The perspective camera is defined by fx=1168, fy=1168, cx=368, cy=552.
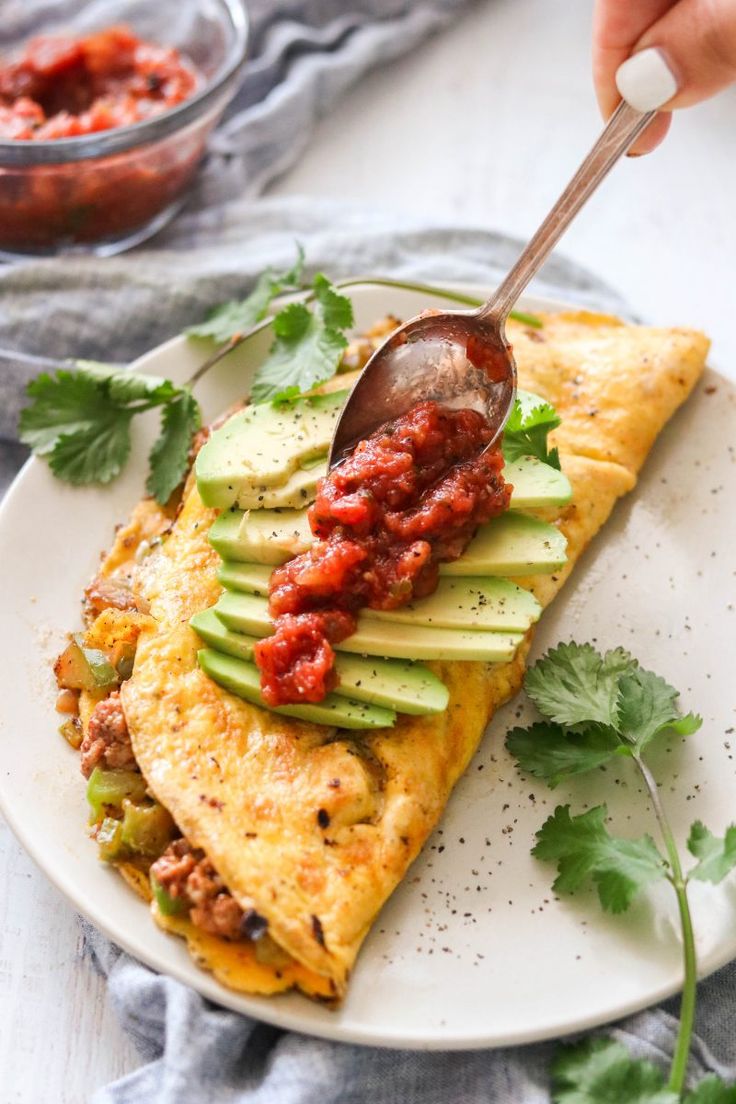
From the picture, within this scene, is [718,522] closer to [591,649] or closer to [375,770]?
[591,649]

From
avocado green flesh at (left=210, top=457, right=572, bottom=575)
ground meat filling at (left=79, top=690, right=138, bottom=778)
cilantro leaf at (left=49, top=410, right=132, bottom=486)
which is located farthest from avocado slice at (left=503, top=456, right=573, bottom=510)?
cilantro leaf at (left=49, top=410, right=132, bottom=486)

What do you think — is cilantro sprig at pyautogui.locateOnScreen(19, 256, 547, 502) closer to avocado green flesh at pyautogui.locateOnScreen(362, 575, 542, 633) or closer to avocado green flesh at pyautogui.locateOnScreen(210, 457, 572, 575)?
avocado green flesh at pyautogui.locateOnScreen(210, 457, 572, 575)

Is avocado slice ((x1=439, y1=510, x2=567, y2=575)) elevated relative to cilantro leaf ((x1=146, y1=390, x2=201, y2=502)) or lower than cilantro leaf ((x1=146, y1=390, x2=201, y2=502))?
lower

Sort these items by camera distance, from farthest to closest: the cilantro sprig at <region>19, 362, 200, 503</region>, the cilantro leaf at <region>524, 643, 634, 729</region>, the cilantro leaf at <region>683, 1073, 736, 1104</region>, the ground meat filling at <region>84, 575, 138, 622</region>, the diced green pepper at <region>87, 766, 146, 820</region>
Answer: the cilantro sprig at <region>19, 362, 200, 503</region>
the ground meat filling at <region>84, 575, 138, 622</region>
the cilantro leaf at <region>524, 643, 634, 729</region>
the diced green pepper at <region>87, 766, 146, 820</region>
the cilantro leaf at <region>683, 1073, 736, 1104</region>

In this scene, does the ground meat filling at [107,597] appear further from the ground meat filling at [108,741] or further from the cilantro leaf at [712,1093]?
the cilantro leaf at [712,1093]

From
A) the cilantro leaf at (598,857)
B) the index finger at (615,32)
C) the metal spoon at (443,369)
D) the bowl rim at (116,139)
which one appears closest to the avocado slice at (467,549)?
the metal spoon at (443,369)

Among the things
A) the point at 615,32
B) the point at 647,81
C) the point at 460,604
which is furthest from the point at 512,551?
the point at 615,32
